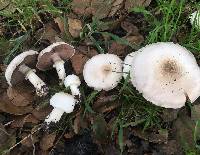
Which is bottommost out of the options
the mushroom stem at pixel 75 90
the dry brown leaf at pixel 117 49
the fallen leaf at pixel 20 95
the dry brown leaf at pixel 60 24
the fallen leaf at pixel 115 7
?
the fallen leaf at pixel 20 95

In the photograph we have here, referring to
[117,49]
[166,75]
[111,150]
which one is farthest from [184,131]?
[117,49]

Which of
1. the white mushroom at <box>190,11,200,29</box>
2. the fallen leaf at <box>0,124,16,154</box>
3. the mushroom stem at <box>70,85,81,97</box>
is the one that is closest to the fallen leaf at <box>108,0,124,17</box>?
the white mushroom at <box>190,11,200,29</box>

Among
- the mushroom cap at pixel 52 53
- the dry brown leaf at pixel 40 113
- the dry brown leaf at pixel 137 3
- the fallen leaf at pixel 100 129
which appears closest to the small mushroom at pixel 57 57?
the mushroom cap at pixel 52 53

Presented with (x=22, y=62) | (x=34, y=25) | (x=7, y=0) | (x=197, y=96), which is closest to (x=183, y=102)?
(x=197, y=96)

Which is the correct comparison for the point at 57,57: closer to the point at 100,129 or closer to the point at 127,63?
the point at 127,63

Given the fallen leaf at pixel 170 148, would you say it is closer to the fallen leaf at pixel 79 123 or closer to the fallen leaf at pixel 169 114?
the fallen leaf at pixel 169 114

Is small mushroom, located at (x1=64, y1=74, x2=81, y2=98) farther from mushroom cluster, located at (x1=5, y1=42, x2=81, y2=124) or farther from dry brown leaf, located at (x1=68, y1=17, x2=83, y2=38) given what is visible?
dry brown leaf, located at (x1=68, y1=17, x2=83, y2=38)
